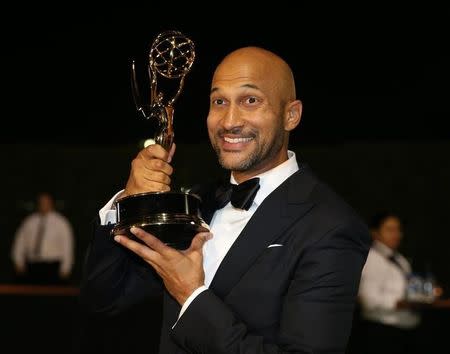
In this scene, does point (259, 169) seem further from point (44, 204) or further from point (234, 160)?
point (44, 204)

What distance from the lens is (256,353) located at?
1.63 metres

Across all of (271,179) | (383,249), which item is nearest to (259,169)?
(271,179)

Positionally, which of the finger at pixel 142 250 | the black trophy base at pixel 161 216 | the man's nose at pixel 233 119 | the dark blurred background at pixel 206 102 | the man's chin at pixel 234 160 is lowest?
the finger at pixel 142 250

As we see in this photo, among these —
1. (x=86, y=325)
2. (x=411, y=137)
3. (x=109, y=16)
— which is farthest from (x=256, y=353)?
(x=411, y=137)

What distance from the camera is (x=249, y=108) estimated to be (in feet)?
6.08

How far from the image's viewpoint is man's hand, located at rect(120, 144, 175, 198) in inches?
70.1

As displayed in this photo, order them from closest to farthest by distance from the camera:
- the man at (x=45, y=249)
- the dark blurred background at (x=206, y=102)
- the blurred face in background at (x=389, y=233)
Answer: the blurred face in background at (x=389, y=233), the dark blurred background at (x=206, y=102), the man at (x=45, y=249)

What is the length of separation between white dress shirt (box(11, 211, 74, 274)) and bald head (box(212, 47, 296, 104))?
6.57 m

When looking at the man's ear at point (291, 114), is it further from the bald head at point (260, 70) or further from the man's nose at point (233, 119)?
the man's nose at point (233, 119)

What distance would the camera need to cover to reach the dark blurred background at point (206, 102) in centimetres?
730

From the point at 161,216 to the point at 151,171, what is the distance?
0.13 meters

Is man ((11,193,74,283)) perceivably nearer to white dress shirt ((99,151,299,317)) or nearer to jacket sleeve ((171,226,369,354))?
white dress shirt ((99,151,299,317))

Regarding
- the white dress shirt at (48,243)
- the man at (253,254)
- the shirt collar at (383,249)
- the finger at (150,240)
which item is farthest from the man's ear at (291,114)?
the white dress shirt at (48,243)

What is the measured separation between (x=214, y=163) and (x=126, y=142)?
1063 mm
